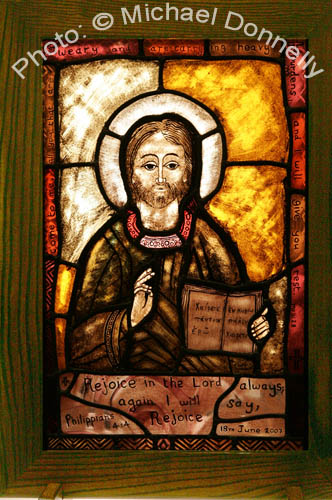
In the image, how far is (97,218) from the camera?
999mm

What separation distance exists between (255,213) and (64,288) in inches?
18.1

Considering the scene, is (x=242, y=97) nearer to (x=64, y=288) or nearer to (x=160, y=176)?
(x=160, y=176)

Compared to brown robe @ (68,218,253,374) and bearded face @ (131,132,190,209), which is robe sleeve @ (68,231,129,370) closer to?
brown robe @ (68,218,253,374)

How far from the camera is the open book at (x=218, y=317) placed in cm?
99

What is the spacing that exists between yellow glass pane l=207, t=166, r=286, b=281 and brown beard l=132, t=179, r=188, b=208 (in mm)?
75

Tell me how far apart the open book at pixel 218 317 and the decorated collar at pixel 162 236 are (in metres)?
0.10

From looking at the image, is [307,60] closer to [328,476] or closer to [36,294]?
[36,294]

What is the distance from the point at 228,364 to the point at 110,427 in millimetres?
301

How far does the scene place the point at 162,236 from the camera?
39.3 inches

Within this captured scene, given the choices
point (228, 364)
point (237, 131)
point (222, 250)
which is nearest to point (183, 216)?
point (222, 250)

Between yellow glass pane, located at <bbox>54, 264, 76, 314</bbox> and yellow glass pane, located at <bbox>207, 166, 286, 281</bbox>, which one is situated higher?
yellow glass pane, located at <bbox>207, 166, 286, 281</bbox>

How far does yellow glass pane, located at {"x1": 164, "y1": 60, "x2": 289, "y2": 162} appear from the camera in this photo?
0.98m

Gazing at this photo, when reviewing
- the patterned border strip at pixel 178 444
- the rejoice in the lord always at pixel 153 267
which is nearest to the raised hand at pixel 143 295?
the rejoice in the lord always at pixel 153 267

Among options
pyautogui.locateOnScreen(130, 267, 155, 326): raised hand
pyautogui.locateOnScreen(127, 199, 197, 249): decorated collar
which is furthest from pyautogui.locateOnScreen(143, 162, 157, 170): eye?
pyautogui.locateOnScreen(130, 267, 155, 326): raised hand
